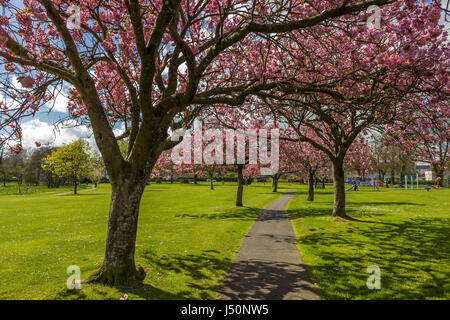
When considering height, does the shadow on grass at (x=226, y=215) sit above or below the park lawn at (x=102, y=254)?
below

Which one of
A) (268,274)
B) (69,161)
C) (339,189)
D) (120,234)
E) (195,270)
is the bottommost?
(195,270)

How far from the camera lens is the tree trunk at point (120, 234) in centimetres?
618

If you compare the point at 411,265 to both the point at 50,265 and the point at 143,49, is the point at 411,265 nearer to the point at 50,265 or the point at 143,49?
the point at 143,49

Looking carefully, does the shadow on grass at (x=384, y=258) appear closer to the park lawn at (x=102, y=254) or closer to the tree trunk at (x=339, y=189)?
the tree trunk at (x=339, y=189)

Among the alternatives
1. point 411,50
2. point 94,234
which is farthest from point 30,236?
point 411,50

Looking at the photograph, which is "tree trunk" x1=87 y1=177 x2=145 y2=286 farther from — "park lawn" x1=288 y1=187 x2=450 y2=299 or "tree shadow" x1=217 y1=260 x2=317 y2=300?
"park lawn" x1=288 y1=187 x2=450 y2=299

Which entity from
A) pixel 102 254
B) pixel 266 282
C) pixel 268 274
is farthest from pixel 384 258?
pixel 102 254

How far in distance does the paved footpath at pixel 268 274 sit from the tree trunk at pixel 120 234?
2.45 metres

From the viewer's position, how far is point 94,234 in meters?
13.0

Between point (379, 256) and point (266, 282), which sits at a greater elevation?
point (266, 282)

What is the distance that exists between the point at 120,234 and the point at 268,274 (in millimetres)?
3980

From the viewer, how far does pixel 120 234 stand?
6180mm

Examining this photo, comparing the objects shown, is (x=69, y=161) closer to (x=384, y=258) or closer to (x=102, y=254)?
(x=102, y=254)

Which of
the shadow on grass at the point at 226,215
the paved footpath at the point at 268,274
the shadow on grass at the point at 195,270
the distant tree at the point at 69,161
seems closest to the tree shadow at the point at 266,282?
the paved footpath at the point at 268,274
